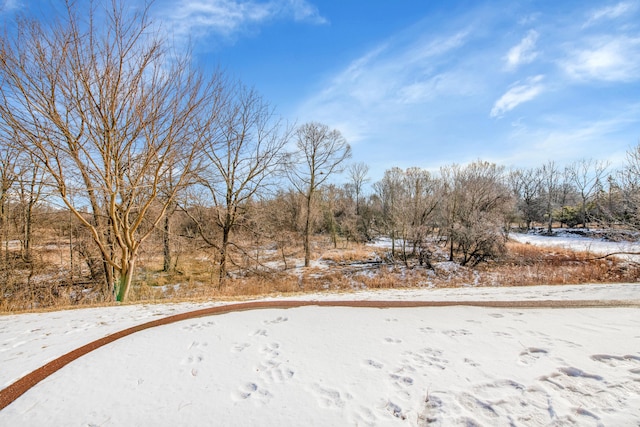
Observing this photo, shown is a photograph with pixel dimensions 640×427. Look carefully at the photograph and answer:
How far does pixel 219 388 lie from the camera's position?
2.52 metres

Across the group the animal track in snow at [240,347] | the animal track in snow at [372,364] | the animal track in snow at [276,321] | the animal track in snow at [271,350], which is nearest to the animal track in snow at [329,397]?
the animal track in snow at [372,364]

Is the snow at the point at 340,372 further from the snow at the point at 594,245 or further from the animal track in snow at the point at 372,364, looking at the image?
the snow at the point at 594,245

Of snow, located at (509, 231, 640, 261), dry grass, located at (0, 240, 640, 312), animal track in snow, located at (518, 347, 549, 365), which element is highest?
animal track in snow, located at (518, 347, 549, 365)

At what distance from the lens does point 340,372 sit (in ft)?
8.98

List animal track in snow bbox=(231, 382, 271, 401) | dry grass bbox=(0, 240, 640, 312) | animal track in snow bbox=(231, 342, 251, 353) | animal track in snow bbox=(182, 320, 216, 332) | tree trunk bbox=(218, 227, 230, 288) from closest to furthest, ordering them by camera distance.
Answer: animal track in snow bbox=(231, 382, 271, 401), animal track in snow bbox=(231, 342, 251, 353), animal track in snow bbox=(182, 320, 216, 332), dry grass bbox=(0, 240, 640, 312), tree trunk bbox=(218, 227, 230, 288)

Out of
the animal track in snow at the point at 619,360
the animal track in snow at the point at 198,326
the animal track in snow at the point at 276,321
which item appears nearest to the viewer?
the animal track in snow at the point at 619,360

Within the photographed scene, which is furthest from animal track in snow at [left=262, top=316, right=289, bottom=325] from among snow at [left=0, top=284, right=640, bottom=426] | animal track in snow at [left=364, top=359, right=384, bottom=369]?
animal track in snow at [left=364, top=359, right=384, bottom=369]

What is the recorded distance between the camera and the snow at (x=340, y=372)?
2145 mm

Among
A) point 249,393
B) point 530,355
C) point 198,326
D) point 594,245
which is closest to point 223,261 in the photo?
point 198,326

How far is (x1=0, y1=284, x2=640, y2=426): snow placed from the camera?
2145mm

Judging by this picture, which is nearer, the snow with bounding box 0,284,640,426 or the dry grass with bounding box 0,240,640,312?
the snow with bounding box 0,284,640,426

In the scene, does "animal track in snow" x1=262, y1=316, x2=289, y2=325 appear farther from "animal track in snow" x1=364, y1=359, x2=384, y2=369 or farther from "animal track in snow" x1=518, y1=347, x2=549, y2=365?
"animal track in snow" x1=518, y1=347, x2=549, y2=365

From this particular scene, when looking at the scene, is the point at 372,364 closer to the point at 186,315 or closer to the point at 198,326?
the point at 198,326

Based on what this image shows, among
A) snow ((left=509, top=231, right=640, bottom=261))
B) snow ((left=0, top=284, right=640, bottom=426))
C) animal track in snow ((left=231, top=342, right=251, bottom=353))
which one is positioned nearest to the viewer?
snow ((left=0, top=284, right=640, bottom=426))
